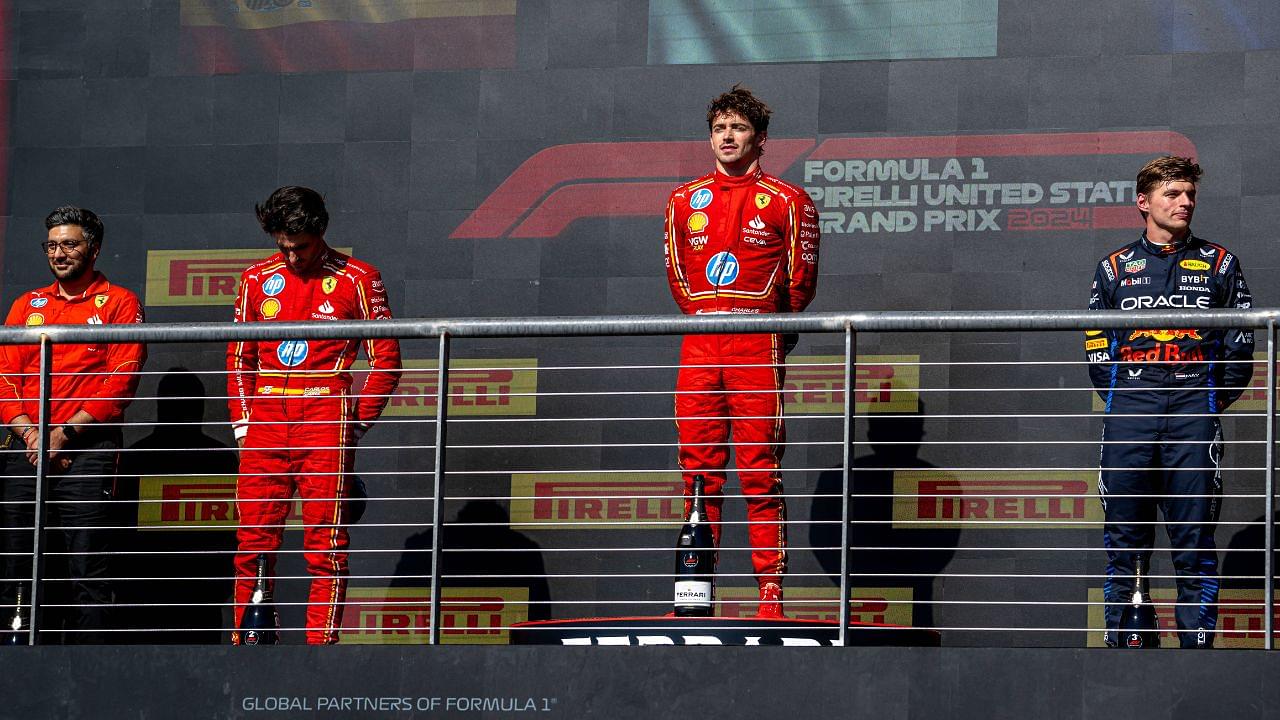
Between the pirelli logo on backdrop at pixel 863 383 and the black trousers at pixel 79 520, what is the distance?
2.39m

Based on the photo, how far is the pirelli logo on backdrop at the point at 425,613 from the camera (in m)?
6.69

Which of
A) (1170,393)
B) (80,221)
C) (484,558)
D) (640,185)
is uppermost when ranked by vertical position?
(640,185)

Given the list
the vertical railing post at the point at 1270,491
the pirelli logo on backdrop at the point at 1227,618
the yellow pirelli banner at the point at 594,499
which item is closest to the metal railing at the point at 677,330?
the vertical railing post at the point at 1270,491

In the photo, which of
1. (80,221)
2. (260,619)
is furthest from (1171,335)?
(80,221)

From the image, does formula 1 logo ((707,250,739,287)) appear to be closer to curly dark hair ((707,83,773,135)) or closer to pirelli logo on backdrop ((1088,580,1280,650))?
curly dark hair ((707,83,773,135))

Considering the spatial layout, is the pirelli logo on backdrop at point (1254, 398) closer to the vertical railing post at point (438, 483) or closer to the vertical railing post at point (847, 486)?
the vertical railing post at point (847, 486)

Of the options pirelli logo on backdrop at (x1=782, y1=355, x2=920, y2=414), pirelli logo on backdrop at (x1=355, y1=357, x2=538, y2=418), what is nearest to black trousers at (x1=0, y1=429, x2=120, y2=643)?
pirelli logo on backdrop at (x1=355, y1=357, x2=538, y2=418)

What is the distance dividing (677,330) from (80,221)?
106 inches

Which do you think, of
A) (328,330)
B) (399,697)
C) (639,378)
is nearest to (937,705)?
(399,697)

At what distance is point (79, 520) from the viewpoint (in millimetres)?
5871

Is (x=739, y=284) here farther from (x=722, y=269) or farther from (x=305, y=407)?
(x=305, y=407)

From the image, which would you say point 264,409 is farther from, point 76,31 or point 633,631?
point 76,31

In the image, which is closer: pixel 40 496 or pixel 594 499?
pixel 40 496

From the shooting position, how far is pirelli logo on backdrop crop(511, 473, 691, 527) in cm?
661
